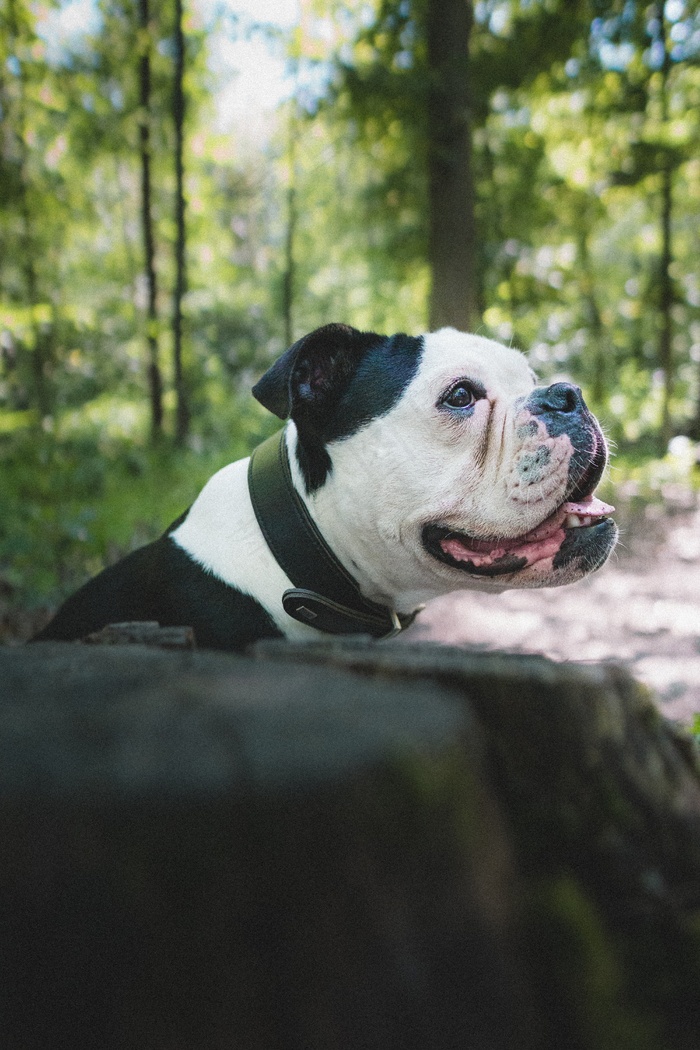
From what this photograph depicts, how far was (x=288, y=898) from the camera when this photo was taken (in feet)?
2.40

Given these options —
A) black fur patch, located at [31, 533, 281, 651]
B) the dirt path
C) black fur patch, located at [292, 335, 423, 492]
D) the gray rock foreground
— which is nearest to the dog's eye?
black fur patch, located at [292, 335, 423, 492]

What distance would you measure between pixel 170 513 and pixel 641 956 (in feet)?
16.9

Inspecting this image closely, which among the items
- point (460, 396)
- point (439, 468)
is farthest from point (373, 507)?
point (460, 396)

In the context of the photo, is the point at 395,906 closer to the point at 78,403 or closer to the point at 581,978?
the point at 581,978

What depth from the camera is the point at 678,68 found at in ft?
28.9

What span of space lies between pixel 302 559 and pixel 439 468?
1.69 feet

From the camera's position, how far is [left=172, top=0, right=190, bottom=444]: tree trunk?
861cm

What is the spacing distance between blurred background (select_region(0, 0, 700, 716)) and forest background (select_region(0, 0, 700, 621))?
0.04 m

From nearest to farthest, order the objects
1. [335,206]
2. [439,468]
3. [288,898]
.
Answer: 1. [288,898]
2. [439,468]
3. [335,206]

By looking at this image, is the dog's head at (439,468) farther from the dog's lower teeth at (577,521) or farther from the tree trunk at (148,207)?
the tree trunk at (148,207)

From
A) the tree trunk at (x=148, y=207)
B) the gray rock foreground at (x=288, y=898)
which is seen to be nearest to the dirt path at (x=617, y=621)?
the gray rock foreground at (x=288, y=898)

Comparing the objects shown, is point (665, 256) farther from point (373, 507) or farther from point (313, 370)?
point (373, 507)

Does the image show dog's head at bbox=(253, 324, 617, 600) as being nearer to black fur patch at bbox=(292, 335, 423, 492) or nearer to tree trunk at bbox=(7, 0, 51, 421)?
black fur patch at bbox=(292, 335, 423, 492)

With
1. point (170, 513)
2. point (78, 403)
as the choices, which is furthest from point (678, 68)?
point (78, 403)
